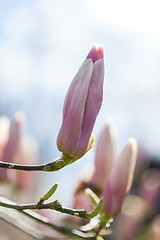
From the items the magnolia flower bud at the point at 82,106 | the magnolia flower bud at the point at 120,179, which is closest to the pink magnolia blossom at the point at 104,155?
the magnolia flower bud at the point at 120,179

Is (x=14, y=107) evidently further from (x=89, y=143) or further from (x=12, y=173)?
(x=89, y=143)

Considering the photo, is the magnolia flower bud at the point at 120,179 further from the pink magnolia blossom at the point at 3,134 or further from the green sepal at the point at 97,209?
the pink magnolia blossom at the point at 3,134

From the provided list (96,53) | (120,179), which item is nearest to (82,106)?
(96,53)

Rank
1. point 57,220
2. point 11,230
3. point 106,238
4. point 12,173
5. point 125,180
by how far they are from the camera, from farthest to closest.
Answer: point 11,230, point 106,238, point 57,220, point 12,173, point 125,180

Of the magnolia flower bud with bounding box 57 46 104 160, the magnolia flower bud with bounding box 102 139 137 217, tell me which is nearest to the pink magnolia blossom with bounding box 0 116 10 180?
the magnolia flower bud with bounding box 102 139 137 217

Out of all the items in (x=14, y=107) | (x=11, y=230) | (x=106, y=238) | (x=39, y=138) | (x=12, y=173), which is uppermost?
(x=14, y=107)

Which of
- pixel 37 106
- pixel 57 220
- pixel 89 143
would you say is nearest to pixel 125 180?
pixel 89 143

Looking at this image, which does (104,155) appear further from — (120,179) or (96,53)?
(96,53)
